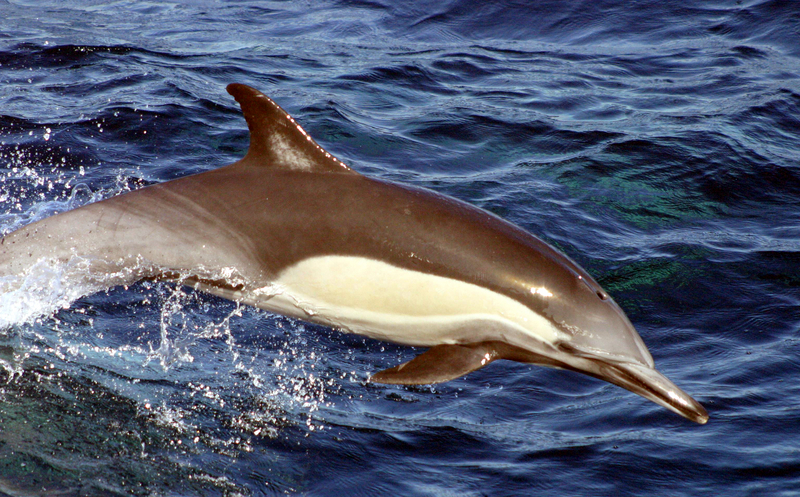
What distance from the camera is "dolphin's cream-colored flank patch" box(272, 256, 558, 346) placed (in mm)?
4457

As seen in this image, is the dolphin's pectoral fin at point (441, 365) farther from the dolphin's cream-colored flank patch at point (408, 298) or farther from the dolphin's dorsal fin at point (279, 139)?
the dolphin's dorsal fin at point (279, 139)

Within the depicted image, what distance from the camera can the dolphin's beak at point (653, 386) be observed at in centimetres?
434

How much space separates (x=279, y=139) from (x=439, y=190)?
13.6ft

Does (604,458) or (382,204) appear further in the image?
(604,458)

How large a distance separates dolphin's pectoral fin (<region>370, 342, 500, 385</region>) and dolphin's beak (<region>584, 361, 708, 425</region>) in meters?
0.62

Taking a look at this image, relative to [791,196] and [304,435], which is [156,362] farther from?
[791,196]

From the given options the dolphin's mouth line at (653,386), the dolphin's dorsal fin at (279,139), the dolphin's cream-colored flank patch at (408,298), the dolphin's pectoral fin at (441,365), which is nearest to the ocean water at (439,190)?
the dolphin's mouth line at (653,386)

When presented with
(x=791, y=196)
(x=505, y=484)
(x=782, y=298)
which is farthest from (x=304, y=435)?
(x=791, y=196)

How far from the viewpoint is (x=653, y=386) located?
14.4 ft

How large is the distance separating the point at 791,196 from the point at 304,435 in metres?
5.95

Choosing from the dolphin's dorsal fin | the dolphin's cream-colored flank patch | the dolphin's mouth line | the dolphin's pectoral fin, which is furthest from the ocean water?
the dolphin's dorsal fin

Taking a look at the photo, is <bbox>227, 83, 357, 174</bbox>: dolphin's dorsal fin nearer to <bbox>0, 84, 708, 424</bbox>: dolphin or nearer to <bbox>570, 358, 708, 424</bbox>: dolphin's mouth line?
<bbox>0, 84, 708, 424</bbox>: dolphin

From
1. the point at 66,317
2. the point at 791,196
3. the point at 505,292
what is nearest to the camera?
the point at 505,292

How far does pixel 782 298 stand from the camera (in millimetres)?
6773
